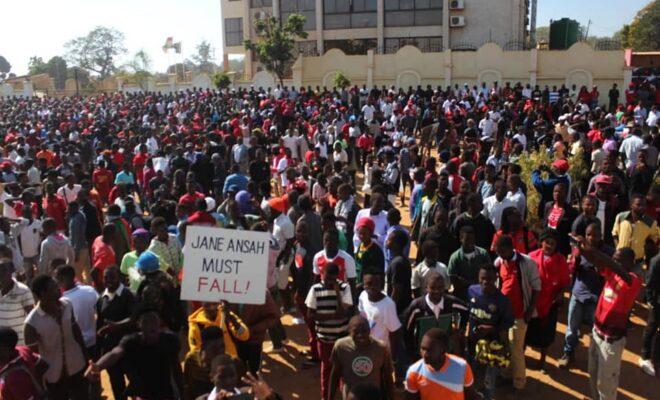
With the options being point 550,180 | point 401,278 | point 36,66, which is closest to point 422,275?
point 401,278

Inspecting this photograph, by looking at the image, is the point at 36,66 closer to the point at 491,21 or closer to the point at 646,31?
the point at 491,21

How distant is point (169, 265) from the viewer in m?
6.35

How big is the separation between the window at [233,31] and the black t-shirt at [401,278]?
4252 centimetres

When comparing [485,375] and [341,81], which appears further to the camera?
[341,81]

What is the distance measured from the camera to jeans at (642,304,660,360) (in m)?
5.70

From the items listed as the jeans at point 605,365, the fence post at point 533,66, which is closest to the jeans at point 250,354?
the jeans at point 605,365

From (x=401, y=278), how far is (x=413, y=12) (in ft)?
123

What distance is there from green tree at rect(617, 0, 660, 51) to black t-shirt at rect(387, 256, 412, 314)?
171 ft

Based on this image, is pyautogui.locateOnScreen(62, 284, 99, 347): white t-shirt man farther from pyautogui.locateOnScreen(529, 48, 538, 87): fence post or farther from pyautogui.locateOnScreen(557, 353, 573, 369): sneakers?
pyautogui.locateOnScreen(529, 48, 538, 87): fence post

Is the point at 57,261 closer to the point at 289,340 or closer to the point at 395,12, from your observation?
the point at 289,340

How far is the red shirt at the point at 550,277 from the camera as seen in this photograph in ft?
18.6

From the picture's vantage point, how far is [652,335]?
233 inches

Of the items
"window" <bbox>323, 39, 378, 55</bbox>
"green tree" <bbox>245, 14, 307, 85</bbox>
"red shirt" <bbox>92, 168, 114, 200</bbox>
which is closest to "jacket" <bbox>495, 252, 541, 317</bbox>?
"red shirt" <bbox>92, 168, 114, 200</bbox>

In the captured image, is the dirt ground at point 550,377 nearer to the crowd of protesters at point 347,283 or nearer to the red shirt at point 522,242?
the crowd of protesters at point 347,283
